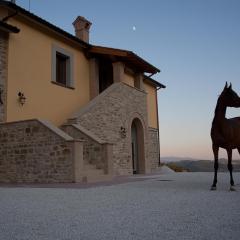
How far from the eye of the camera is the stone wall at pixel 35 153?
32.0 ft

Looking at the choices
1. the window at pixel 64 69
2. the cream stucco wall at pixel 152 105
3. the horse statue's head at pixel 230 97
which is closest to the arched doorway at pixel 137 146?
the window at pixel 64 69

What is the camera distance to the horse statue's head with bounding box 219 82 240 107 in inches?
290

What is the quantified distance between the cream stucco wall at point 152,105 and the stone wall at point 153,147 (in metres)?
0.96

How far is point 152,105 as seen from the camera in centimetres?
2350

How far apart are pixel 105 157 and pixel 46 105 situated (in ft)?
12.0

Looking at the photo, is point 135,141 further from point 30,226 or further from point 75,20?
point 30,226

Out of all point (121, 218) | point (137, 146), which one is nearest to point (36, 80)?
point (137, 146)

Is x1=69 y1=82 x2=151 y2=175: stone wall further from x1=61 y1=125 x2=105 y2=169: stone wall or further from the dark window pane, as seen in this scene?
the dark window pane

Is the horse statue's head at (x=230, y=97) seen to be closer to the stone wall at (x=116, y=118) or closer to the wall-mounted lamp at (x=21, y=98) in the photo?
the stone wall at (x=116, y=118)

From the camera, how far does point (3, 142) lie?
1088 cm

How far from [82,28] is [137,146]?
24.4 ft

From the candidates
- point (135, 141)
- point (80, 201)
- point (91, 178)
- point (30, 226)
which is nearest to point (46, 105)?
point (91, 178)

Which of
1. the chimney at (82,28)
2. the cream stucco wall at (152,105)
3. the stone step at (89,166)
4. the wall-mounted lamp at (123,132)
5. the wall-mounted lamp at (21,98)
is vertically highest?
the chimney at (82,28)

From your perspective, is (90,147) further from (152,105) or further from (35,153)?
(152,105)
